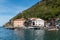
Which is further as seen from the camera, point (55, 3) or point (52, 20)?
point (55, 3)

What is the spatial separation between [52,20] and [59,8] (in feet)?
101

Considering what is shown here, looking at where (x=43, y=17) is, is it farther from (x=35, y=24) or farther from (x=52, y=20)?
(x=52, y=20)

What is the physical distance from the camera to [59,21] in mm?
151000

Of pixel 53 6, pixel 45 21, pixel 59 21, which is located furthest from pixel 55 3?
pixel 59 21

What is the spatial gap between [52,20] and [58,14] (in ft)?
57.3

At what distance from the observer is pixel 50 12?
179 metres

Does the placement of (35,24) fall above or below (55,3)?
below

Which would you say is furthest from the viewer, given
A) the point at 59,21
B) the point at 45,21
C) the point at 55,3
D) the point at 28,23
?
the point at 55,3

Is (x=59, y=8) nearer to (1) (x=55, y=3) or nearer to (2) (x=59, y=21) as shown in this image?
(1) (x=55, y=3)

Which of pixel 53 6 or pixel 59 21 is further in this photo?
pixel 53 6

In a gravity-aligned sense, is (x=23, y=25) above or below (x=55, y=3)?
below

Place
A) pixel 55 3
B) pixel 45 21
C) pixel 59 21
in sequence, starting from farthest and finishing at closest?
pixel 55 3 → pixel 45 21 → pixel 59 21

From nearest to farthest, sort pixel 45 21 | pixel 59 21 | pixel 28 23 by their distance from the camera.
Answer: pixel 59 21 < pixel 45 21 < pixel 28 23

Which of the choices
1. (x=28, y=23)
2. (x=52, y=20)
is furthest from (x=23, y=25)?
(x=52, y=20)
